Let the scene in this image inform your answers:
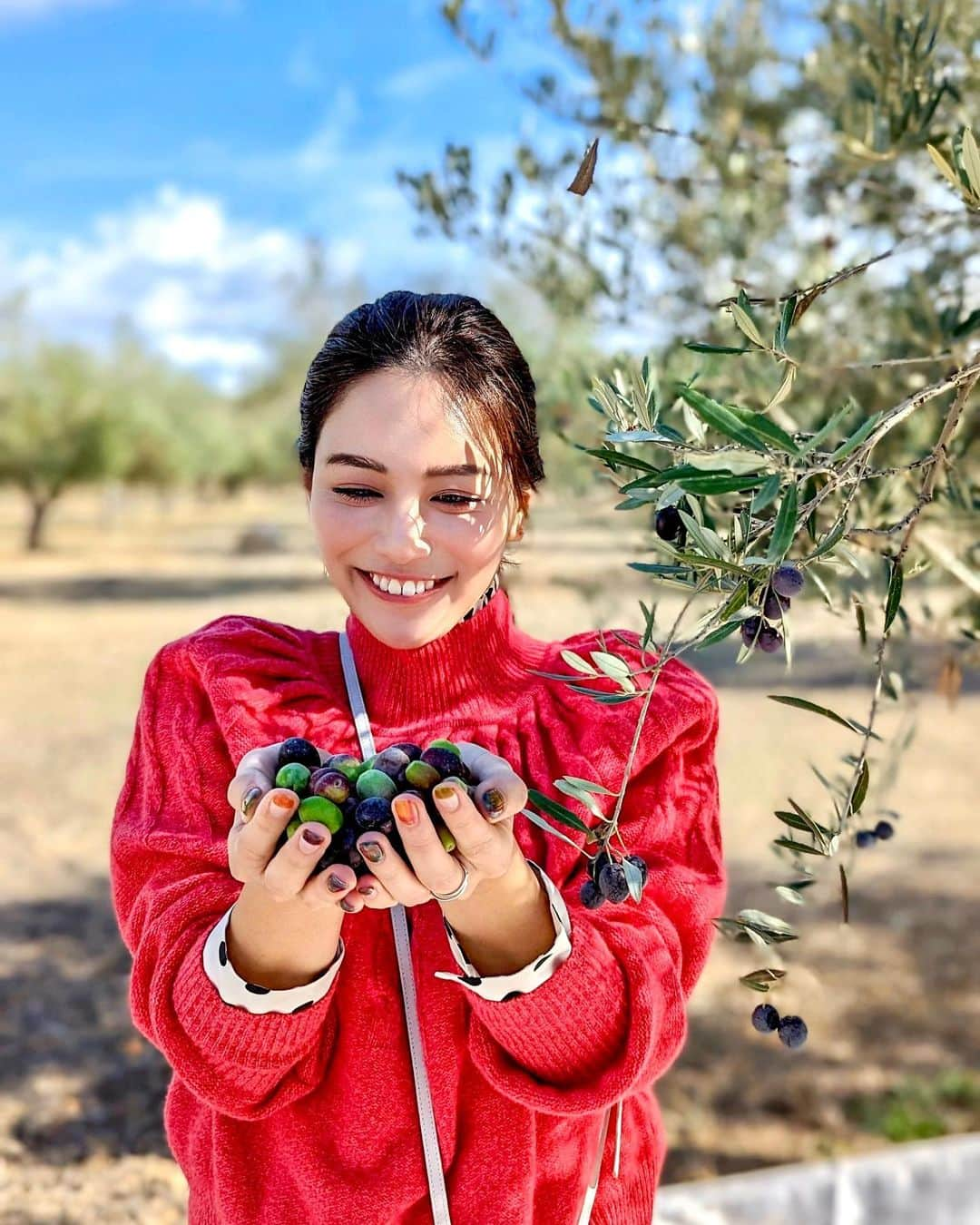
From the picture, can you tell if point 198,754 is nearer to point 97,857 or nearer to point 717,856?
point 717,856

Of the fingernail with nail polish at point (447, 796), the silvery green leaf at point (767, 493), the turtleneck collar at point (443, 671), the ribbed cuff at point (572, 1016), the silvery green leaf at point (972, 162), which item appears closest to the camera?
the silvery green leaf at point (767, 493)

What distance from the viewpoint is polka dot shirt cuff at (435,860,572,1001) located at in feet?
4.37

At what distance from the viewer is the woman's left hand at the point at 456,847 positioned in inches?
44.8

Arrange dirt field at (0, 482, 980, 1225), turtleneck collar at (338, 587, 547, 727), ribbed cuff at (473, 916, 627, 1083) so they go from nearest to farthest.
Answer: ribbed cuff at (473, 916, 627, 1083)
turtleneck collar at (338, 587, 547, 727)
dirt field at (0, 482, 980, 1225)

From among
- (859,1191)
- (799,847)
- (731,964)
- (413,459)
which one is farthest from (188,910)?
(731,964)

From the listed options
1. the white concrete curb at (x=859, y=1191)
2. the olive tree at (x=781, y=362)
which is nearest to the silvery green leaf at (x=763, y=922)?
the olive tree at (x=781, y=362)

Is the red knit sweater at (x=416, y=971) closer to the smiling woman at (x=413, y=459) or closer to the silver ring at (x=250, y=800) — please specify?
the smiling woman at (x=413, y=459)

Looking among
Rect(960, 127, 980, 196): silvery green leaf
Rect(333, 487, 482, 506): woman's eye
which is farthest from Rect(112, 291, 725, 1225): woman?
Rect(960, 127, 980, 196): silvery green leaf

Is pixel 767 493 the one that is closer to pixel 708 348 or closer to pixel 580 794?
pixel 708 348

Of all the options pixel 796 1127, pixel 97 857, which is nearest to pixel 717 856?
pixel 796 1127

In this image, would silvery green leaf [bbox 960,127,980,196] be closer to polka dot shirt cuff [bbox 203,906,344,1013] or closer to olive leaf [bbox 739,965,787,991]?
olive leaf [bbox 739,965,787,991]

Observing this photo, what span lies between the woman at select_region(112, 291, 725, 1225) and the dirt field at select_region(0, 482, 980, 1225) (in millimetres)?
392

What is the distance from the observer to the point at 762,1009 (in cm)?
150

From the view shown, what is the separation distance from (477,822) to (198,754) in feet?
1.86
